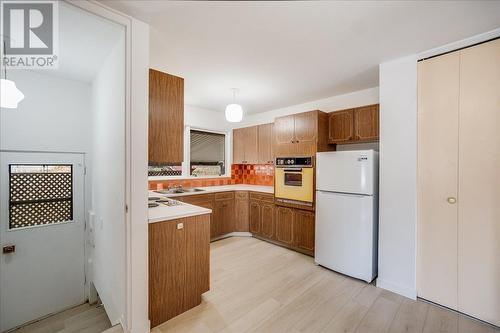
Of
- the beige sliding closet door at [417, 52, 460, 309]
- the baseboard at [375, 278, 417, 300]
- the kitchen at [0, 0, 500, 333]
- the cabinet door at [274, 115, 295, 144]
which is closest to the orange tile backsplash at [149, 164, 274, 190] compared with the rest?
the cabinet door at [274, 115, 295, 144]

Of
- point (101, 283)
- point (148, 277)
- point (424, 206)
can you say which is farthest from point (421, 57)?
point (101, 283)

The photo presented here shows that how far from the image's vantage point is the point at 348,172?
102 inches

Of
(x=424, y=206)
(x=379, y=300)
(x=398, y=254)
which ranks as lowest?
(x=379, y=300)

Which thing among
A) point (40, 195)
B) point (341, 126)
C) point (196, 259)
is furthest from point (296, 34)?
point (40, 195)

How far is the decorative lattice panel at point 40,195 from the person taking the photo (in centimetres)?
230

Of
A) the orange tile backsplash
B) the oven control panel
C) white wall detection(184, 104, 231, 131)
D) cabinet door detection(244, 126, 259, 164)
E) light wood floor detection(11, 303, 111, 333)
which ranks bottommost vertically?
light wood floor detection(11, 303, 111, 333)

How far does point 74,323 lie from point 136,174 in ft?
6.63

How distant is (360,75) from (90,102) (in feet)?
11.7

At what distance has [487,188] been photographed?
1806mm

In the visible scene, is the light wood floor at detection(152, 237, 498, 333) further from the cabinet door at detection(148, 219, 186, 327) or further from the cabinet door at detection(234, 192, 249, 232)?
the cabinet door at detection(234, 192, 249, 232)

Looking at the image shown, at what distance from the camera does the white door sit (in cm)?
225

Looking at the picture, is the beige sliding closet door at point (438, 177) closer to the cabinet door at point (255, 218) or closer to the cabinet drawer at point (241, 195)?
the cabinet door at point (255, 218)

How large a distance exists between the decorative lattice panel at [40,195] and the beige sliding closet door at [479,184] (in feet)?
14.2

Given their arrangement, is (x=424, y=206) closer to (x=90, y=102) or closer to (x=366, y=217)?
(x=366, y=217)
